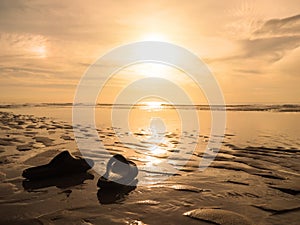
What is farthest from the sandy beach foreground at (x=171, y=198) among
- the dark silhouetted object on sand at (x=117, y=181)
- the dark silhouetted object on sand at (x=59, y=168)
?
the dark silhouetted object on sand at (x=59, y=168)

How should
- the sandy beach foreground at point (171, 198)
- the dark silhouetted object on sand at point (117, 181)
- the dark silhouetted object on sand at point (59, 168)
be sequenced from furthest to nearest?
the dark silhouetted object on sand at point (59, 168) < the dark silhouetted object on sand at point (117, 181) < the sandy beach foreground at point (171, 198)

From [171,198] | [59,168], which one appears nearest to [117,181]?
[171,198]

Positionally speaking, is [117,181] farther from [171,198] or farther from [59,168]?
[59,168]

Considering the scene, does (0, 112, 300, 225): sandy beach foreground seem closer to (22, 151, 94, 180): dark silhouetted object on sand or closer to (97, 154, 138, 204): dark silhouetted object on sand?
(97, 154, 138, 204): dark silhouetted object on sand

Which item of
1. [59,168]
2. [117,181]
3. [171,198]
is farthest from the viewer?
[59,168]

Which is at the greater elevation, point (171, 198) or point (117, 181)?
point (117, 181)

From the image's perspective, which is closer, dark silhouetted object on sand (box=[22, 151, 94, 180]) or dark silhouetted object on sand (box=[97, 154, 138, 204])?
dark silhouetted object on sand (box=[97, 154, 138, 204])

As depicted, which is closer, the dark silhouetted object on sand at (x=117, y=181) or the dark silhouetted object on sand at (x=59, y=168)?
the dark silhouetted object on sand at (x=117, y=181)

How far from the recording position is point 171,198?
22.1ft

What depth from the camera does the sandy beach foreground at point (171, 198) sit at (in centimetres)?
557

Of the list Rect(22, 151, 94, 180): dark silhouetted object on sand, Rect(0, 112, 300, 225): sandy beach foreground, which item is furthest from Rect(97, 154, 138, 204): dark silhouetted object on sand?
Rect(22, 151, 94, 180): dark silhouetted object on sand

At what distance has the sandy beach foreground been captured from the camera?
5570 millimetres

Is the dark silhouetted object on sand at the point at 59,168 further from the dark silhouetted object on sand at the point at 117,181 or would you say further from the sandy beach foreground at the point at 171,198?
the dark silhouetted object on sand at the point at 117,181

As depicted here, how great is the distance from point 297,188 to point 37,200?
6.39 metres
